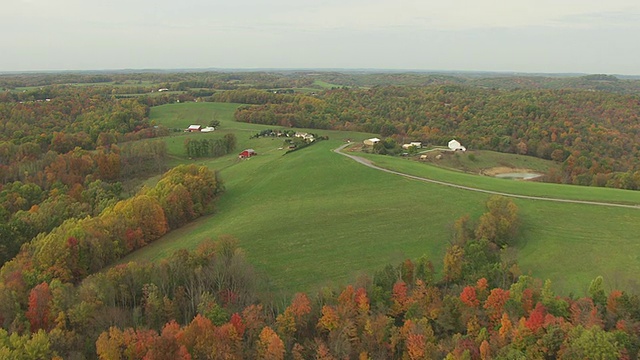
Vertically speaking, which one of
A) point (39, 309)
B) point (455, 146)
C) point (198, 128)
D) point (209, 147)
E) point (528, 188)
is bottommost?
point (39, 309)

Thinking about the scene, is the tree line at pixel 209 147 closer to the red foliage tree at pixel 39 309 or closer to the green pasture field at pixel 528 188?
the green pasture field at pixel 528 188

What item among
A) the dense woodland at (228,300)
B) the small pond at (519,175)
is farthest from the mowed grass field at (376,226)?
the small pond at (519,175)

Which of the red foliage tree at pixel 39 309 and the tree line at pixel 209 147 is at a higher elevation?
the tree line at pixel 209 147

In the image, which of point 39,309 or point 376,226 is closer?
point 39,309

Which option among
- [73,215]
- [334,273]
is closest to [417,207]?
[334,273]

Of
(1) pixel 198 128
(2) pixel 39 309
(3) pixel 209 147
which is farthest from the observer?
(1) pixel 198 128

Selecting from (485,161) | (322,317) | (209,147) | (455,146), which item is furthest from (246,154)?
(322,317)

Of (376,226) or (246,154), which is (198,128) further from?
(376,226)
